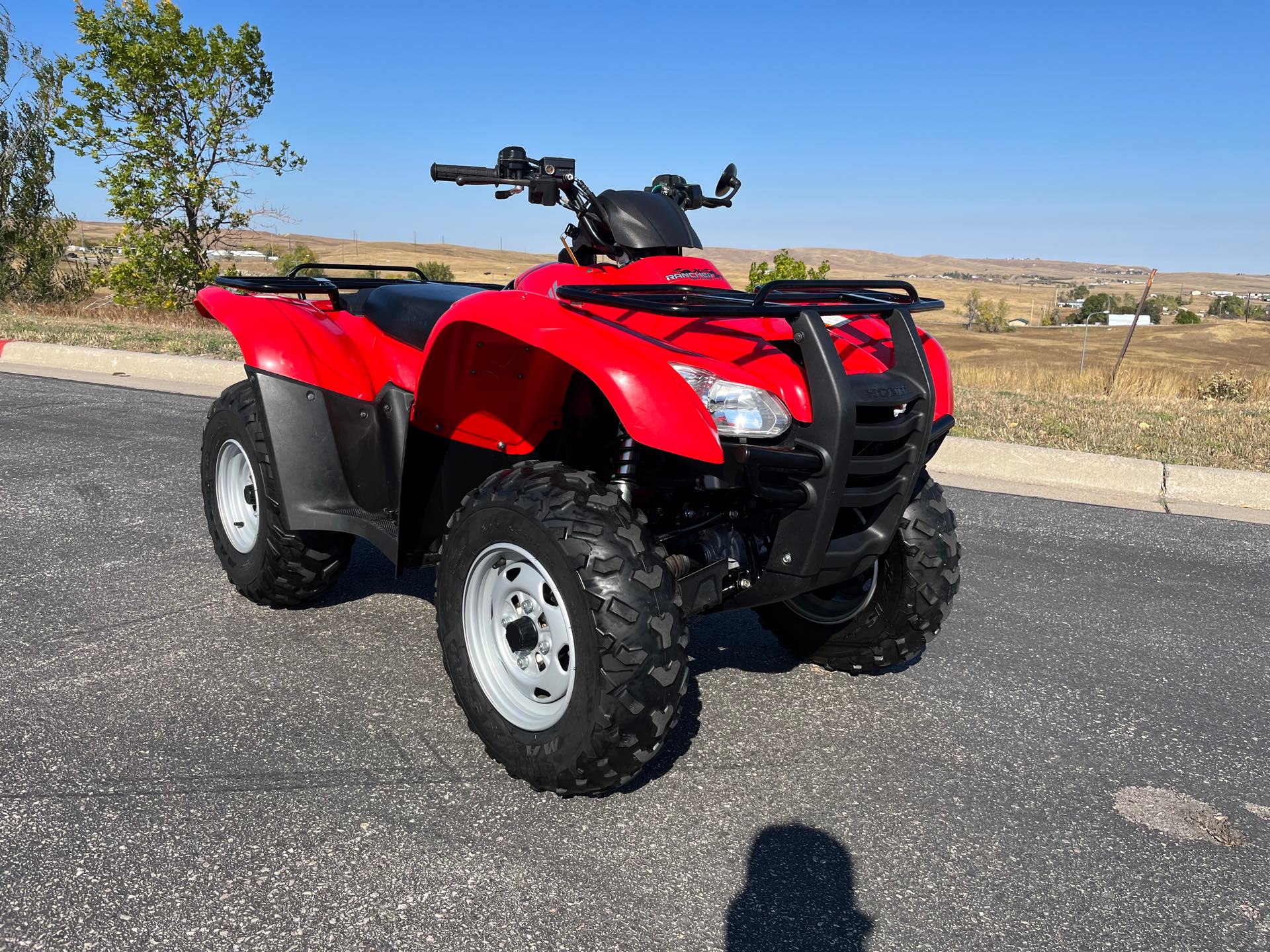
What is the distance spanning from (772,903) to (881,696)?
4.59 ft

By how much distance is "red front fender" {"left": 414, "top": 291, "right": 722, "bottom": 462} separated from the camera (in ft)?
8.86

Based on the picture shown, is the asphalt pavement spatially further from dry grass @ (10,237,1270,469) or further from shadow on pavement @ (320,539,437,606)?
dry grass @ (10,237,1270,469)

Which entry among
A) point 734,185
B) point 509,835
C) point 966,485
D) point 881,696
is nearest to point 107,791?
point 509,835

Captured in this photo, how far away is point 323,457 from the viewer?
4.09m

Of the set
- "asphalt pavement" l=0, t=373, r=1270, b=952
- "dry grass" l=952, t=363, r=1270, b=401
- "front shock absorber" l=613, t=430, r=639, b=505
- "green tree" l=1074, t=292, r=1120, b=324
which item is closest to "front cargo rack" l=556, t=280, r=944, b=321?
"front shock absorber" l=613, t=430, r=639, b=505

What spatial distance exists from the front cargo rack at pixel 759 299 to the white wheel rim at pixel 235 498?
191 centimetres

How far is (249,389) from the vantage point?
14.4ft

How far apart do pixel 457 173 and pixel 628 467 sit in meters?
1.30

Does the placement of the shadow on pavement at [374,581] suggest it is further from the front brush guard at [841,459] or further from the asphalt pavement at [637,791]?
the front brush guard at [841,459]

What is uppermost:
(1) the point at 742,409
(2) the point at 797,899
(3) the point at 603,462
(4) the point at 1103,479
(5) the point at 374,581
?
(1) the point at 742,409

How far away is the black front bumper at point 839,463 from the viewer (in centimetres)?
281

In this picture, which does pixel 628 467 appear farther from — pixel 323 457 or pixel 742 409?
pixel 323 457

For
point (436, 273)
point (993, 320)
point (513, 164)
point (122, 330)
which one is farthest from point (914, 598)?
point (993, 320)

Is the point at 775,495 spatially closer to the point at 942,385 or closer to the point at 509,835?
the point at 942,385
